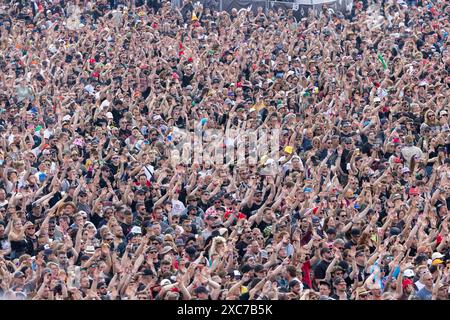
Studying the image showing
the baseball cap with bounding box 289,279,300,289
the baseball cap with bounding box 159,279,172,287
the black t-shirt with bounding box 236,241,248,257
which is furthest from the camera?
the black t-shirt with bounding box 236,241,248,257

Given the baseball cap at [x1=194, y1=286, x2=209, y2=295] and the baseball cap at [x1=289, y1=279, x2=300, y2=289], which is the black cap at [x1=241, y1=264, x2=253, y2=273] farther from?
Result: the baseball cap at [x1=194, y1=286, x2=209, y2=295]

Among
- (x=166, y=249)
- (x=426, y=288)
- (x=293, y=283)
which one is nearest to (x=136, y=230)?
(x=166, y=249)

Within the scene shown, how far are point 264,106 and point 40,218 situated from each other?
6.29 metres

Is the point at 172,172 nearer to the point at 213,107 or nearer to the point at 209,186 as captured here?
the point at 209,186

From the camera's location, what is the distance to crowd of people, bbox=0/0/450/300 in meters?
16.5

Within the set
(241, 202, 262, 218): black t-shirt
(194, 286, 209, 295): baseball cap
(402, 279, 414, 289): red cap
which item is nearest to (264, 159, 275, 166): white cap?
(241, 202, 262, 218): black t-shirt

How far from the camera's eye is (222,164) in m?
21.1

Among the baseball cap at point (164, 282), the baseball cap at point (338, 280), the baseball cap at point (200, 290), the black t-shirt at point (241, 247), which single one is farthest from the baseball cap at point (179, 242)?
the baseball cap at point (338, 280)

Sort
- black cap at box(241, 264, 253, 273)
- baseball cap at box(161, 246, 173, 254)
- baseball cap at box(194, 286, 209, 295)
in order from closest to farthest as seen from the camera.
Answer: baseball cap at box(194, 286, 209, 295), black cap at box(241, 264, 253, 273), baseball cap at box(161, 246, 173, 254)

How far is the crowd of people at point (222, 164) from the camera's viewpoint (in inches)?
649

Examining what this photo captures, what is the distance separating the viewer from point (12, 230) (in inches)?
703

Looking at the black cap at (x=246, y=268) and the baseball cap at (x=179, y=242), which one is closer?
the black cap at (x=246, y=268)

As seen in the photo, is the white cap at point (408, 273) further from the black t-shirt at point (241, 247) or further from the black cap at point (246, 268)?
the black t-shirt at point (241, 247)

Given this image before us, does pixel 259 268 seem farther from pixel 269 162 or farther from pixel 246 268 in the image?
pixel 269 162
